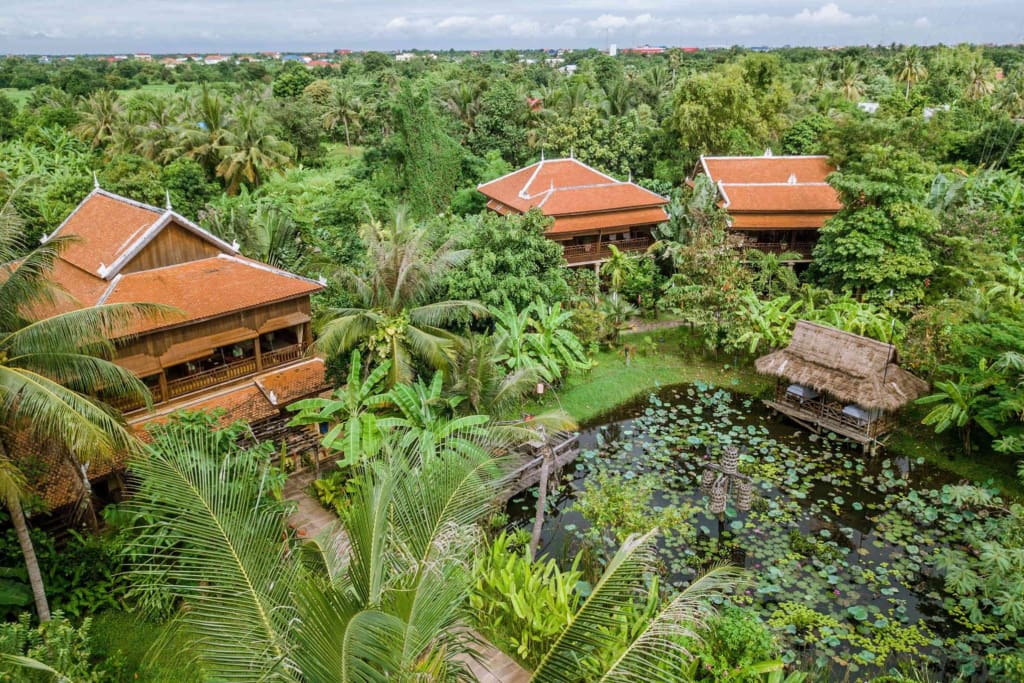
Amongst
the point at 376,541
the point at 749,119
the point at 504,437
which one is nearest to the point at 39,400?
the point at 376,541

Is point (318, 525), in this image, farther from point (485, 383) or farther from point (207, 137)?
point (207, 137)

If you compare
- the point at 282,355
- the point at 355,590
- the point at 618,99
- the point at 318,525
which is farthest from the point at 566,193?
the point at 355,590

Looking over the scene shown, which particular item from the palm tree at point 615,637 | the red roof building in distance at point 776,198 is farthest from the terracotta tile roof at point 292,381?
the red roof building in distance at point 776,198

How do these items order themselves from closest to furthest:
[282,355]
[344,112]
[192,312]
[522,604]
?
[522,604], [192,312], [282,355], [344,112]

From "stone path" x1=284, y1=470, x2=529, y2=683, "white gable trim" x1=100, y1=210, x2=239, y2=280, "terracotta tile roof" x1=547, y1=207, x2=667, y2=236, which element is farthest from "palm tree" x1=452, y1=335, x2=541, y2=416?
"terracotta tile roof" x1=547, y1=207, x2=667, y2=236

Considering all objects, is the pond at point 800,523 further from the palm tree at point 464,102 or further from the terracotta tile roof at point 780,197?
the palm tree at point 464,102
